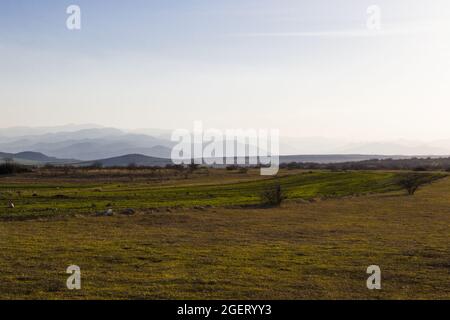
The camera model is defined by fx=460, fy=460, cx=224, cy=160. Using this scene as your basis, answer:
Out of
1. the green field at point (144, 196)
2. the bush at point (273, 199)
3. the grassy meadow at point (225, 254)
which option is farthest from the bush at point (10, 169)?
the bush at point (273, 199)

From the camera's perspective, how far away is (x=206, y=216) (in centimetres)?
2962

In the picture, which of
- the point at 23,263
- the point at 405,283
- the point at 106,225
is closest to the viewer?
the point at 405,283

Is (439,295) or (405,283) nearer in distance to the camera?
(439,295)

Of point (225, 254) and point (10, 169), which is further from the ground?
point (10, 169)

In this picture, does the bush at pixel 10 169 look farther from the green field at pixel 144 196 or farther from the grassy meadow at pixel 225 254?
the grassy meadow at pixel 225 254

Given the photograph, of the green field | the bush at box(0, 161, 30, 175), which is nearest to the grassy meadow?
the green field

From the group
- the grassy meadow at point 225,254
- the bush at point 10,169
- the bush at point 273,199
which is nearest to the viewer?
the grassy meadow at point 225,254

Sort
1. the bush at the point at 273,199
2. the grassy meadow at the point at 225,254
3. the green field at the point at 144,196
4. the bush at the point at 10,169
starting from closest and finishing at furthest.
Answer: the grassy meadow at the point at 225,254 → the green field at the point at 144,196 → the bush at the point at 273,199 → the bush at the point at 10,169

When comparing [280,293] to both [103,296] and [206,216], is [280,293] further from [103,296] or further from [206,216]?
[206,216]

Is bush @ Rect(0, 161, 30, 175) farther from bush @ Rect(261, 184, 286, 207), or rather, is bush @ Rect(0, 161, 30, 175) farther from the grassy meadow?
bush @ Rect(261, 184, 286, 207)

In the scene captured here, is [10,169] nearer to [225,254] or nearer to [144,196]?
[144,196]

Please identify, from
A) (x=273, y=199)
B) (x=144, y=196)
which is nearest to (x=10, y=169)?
(x=144, y=196)

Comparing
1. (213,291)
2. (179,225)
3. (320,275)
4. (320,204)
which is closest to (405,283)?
(320,275)
